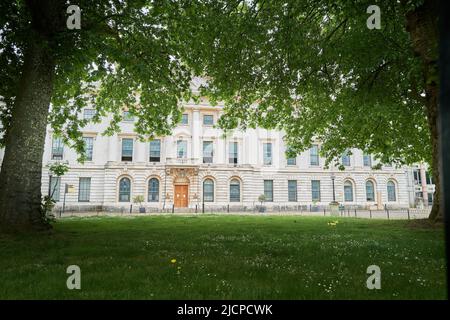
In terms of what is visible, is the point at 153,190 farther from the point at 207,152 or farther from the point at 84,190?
the point at 207,152

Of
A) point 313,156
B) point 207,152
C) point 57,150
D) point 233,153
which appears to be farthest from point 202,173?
point 57,150

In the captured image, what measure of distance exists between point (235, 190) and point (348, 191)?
16.8m

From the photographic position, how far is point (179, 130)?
42.1m

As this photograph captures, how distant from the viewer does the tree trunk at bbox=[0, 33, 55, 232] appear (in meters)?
9.62

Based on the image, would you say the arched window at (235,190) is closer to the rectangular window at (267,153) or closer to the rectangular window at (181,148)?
the rectangular window at (267,153)

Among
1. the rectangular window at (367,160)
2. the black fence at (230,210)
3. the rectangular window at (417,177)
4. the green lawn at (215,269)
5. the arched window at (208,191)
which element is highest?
the rectangular window at (367,160)

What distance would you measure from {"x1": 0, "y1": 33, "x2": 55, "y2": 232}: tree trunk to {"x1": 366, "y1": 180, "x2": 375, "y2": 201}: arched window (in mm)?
Result: 44689

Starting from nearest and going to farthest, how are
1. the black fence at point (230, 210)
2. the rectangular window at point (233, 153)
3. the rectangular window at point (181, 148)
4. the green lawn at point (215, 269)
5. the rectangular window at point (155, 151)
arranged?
the green lawn at point (215, 269), the black fence at point (230, 210), the rectangular window at point (155, 151), the rectangular window at point (181, 148), the rectangular window at point (233, 153)

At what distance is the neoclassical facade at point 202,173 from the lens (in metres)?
39.0

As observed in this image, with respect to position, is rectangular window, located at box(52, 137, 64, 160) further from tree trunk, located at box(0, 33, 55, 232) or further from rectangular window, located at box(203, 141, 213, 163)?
tree trunk, located at box(0, 33, 55, 232)

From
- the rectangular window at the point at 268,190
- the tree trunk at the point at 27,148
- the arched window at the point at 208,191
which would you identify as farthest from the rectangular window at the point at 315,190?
the tree trunk at the point at 27,148

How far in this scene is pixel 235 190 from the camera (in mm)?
42250

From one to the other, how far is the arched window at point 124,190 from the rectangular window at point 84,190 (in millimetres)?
3773

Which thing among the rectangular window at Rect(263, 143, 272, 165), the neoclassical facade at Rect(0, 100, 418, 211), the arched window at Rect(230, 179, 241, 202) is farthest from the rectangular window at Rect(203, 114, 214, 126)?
the arched window at Rect(230, 179, 241, 202)
